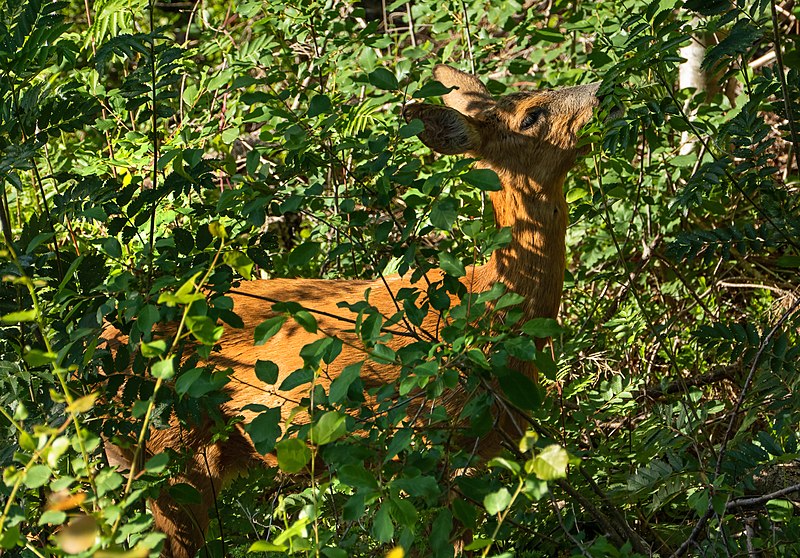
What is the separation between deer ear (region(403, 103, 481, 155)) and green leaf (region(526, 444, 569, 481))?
7.36 feet

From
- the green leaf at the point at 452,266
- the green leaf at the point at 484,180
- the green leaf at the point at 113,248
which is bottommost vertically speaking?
the green leaf at the point at 113,248

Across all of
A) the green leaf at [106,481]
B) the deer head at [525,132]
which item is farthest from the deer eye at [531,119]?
the green leaf at [106,481]

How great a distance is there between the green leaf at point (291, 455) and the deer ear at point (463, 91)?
2768 millimetres

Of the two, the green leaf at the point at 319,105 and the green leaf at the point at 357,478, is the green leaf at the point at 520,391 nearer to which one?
the green leaf at the point at 357,478

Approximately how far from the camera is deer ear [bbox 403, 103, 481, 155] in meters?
4.18

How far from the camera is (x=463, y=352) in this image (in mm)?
2473

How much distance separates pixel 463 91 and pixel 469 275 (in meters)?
0.97

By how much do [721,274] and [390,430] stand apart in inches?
158

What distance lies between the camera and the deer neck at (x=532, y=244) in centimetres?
423

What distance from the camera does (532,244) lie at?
429cm

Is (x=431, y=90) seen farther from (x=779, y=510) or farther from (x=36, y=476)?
(x=779, y=510)

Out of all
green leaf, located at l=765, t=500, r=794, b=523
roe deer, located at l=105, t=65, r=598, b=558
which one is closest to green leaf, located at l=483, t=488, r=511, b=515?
green leaf, located at l=765, t=500, r=794, b=523

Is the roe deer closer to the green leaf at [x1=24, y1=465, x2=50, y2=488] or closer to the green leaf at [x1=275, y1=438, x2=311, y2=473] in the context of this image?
the green leaf at [x1=275, y1=438, x2=311, y2=473]

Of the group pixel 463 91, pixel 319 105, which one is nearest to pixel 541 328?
pixel 319 105
